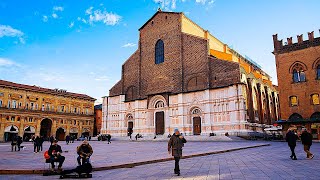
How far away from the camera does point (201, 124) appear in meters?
38.1

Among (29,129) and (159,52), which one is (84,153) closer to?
(159,52)

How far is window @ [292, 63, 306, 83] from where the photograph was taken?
30.4 m

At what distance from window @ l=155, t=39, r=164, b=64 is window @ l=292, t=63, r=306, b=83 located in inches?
818

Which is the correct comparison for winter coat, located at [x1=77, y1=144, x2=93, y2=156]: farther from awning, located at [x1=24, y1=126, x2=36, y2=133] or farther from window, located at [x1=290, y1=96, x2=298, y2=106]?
awning, located at [x1=24, y1=126, x2=36, y2=133]

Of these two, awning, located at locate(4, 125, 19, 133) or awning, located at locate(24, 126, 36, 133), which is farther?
awning, located at locate(24, 126, 36, 133)

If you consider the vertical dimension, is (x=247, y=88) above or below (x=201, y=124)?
Answer: above

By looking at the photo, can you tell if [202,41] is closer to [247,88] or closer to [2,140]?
[247,88]

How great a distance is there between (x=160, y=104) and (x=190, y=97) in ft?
19.5

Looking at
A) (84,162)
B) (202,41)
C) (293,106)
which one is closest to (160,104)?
(202,41)

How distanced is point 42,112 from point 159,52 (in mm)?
27266

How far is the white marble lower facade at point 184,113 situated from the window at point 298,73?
646cm

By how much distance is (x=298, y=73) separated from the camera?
30.8 metres

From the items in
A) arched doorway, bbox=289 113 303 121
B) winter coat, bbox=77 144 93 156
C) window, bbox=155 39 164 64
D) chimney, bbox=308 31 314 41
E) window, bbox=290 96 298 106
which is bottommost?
winter coat, bbox=77 144 93 156

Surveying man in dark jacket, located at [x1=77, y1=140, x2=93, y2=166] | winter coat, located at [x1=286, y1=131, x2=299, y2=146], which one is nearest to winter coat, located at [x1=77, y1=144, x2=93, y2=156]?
man in dark jacket, located at [x1=77, y1=140, x2=93, y2=166]
